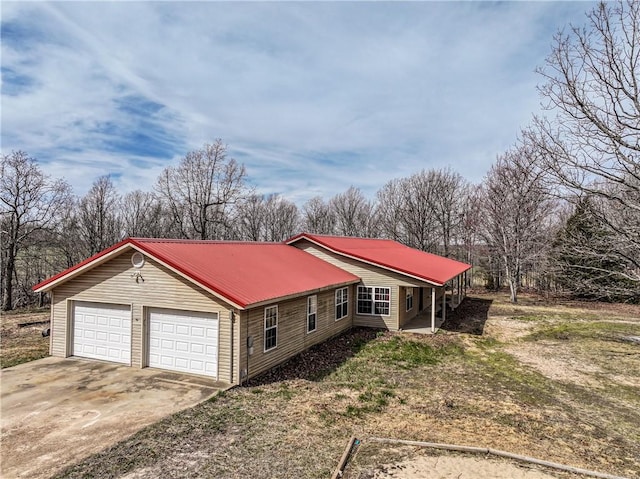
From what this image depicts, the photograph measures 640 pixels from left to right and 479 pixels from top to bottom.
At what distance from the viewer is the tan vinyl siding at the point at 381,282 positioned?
58.9 ft

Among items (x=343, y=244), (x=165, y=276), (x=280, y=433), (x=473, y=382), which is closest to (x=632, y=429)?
(x=473, y=382)

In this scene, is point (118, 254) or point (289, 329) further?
point (289, 329)

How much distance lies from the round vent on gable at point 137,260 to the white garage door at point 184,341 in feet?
4.72

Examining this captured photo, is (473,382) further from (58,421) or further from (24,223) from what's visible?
(24,223)

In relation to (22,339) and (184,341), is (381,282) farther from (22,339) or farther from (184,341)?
(22,339)

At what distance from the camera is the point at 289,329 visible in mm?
12742

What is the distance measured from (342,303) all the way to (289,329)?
16.9 feet

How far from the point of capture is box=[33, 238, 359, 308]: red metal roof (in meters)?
10.7

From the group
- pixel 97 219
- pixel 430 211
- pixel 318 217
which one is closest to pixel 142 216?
pixel 97 219

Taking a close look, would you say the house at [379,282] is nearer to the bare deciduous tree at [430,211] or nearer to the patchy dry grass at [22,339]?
the patchy dry grass at [22,339]

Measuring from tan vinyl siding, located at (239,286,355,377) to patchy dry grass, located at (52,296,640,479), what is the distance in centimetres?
45

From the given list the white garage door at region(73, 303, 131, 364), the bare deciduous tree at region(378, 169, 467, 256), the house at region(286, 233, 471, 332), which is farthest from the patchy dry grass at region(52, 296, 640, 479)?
the bare deciduous tree at region(378, 169, 467, 256)

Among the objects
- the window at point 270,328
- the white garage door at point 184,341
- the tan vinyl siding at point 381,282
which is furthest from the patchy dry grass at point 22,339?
the tan vinyl siding at point 381,282

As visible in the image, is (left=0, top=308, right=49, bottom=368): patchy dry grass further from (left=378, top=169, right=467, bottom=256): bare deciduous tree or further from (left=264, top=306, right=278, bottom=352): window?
(left=378, top=169, right=467, bottom=256): bare deciduous tree
